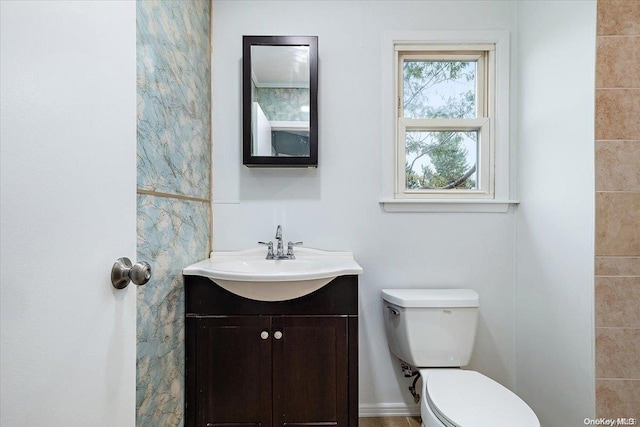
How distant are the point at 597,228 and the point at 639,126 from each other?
437 mm

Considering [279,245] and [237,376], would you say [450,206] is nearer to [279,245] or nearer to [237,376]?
[279,245]

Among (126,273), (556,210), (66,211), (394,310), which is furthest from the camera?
(394,310)

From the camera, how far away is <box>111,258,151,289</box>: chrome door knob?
0.65 m

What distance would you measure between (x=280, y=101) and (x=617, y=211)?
5.21 ft

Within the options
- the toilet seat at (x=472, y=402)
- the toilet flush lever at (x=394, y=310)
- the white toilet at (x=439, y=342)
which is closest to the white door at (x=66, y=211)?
the toilet seat at (x=472, y=402)

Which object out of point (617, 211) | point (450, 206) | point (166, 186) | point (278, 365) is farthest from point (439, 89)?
point (278, 365)

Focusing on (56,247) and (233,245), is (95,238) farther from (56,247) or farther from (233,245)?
(233,245)

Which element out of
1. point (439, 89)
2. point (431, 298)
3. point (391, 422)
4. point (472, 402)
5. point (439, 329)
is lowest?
point (391, 422)

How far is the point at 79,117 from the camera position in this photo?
0.57 m

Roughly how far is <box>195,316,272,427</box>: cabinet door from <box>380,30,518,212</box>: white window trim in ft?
3.19

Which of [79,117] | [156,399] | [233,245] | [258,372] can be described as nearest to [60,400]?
[79,117]

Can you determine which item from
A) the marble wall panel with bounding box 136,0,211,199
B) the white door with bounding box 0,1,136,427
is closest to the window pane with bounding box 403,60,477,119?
the marble wall panel with bounding box 136,0,211,199

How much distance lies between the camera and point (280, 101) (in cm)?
181

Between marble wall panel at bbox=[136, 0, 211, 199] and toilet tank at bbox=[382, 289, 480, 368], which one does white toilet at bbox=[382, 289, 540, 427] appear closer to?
toilet tank at bbox=[382, 289, 480, 368]
